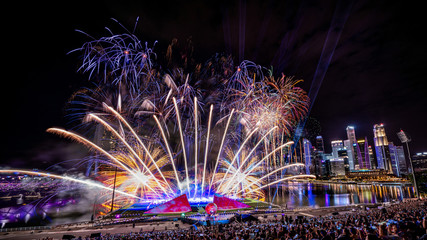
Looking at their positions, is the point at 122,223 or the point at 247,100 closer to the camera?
the point at 122,223

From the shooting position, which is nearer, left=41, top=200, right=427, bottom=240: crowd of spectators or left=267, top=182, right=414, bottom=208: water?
left=41, top=200, right=427, bottom=240: crowd of spectators

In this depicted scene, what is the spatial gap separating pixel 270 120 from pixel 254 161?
16.2 m

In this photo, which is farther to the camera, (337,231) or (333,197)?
(333,197)

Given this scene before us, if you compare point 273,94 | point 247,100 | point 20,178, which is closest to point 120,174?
point 247,100

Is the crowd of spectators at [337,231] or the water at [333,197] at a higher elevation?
the crowd of spectators at [337,231]

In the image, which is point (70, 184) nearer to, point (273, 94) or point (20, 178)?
point (20, 178)

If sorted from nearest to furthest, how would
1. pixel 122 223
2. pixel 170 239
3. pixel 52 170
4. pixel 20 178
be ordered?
pixel 170 239
pixel 122 223
pixel 52 170
pixel 20 178

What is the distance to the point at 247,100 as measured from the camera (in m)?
28.9

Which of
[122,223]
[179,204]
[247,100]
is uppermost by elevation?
[247,100]

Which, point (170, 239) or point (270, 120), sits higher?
point (270, 120)

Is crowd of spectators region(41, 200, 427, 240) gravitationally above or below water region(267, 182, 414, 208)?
above

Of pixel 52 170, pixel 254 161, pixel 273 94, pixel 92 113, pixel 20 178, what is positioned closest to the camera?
pixel 92 113

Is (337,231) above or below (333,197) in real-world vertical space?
above

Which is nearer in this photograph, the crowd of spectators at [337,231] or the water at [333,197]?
the crowd of spectators at [337,231]
